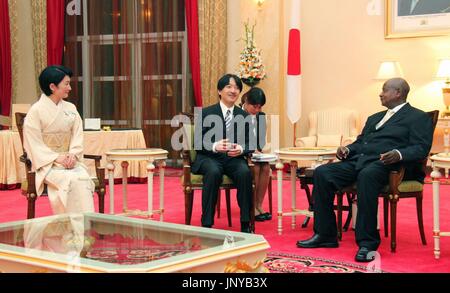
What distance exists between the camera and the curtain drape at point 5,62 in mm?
11250

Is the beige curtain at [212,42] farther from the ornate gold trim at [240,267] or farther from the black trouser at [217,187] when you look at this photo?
the ornate gold trim at [240,267]

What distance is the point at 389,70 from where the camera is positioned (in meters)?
9.28

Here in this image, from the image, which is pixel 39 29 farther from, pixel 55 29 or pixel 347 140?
pixel 347 140

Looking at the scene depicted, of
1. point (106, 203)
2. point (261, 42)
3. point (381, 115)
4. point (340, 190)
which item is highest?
point (261, 42)

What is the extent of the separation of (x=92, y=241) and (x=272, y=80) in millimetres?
7495

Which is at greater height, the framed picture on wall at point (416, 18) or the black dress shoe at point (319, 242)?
the framed picture on wall at point (416, 18)

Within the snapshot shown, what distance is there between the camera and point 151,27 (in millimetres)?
10977

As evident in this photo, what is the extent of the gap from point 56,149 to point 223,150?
141 centimetres

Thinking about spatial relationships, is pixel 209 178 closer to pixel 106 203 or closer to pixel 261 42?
pixel 106 203

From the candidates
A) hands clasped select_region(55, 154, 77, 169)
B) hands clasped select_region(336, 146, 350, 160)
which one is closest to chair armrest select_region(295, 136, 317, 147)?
hands clasped select_region(336, 146, 350, 160)

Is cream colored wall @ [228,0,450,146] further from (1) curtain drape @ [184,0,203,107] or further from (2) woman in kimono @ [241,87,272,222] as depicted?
(2) woman in kimono @ [241,87,272,222]

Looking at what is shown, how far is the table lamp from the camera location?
8.98m

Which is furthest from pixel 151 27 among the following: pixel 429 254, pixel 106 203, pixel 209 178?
pixel 429 254

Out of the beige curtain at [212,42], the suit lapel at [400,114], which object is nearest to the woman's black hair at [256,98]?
the suit lapel at [400,114]
